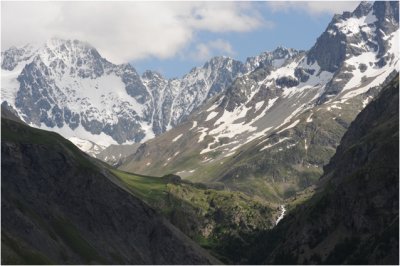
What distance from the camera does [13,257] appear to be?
7613 inches

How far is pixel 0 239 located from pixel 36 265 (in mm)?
11664

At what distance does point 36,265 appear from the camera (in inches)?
7707

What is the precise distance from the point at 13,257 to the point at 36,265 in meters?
6.48

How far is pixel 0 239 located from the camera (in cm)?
19362

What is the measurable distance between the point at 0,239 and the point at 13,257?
19.1ft
